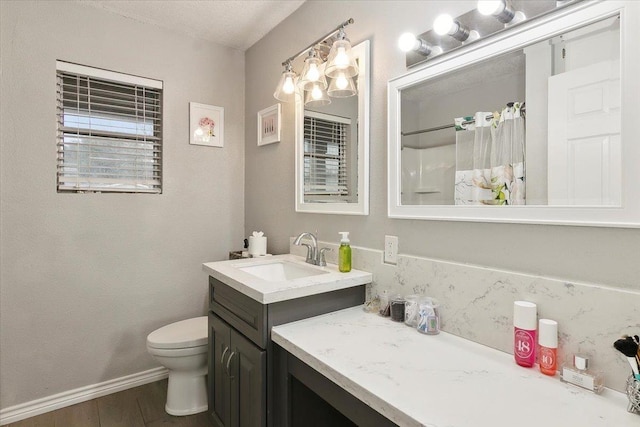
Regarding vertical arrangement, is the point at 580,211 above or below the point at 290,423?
above

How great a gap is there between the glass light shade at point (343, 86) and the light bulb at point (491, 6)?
68 cm

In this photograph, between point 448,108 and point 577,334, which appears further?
point 448,108

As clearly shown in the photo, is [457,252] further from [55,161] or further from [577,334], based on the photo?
[55,161]

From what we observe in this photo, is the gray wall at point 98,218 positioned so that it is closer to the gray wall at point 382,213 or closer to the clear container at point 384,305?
the gray wall at point 382,213

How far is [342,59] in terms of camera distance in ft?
5.33

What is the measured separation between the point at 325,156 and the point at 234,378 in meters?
1.22

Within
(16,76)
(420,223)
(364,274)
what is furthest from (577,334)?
(16,76)

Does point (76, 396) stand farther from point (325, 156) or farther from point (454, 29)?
point (454, 29)

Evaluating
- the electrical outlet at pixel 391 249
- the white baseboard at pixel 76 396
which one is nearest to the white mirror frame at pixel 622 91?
the electrical outlet at pixel 391 249

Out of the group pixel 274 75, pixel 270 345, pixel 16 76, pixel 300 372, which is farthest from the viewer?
pixel 274 75

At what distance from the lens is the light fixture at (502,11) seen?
3.67 feet

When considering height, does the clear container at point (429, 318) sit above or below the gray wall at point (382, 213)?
below

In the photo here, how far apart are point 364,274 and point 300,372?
22.0 inches

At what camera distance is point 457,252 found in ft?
4.29
